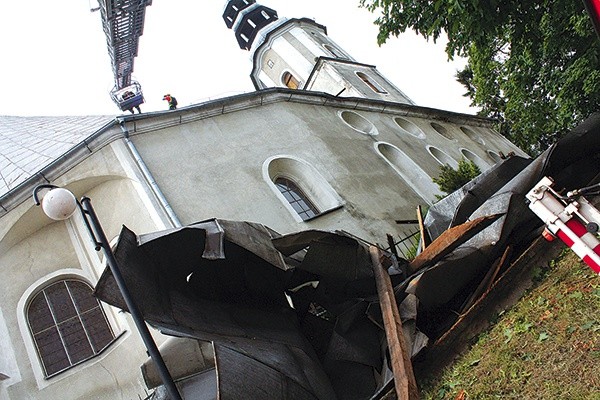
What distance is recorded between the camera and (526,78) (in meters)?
17.5

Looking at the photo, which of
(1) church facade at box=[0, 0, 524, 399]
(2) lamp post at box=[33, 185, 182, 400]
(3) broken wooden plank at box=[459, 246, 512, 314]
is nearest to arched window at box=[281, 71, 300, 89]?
(1) church facade at box=[0, 0, 524, 399]

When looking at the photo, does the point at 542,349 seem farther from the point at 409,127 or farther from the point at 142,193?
the point at 409,127

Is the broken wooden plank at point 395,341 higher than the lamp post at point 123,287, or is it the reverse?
the lamp post at point 123,287

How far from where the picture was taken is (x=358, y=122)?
18.4 meters

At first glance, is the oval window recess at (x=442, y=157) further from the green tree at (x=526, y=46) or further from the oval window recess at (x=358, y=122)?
the green tree at (x=526, y=46)

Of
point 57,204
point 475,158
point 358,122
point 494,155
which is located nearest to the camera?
point 57,204

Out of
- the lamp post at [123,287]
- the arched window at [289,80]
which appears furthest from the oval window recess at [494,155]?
the lamp post at [123,287]

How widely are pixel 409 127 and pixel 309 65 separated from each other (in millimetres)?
9881

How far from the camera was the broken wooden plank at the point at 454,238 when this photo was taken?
6.30 meters

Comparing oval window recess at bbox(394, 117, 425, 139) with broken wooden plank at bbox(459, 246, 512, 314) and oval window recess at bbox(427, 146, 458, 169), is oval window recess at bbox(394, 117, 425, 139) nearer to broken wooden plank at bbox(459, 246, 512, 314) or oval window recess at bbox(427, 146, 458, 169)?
oval window recess at bbox(427, 146, 458, 169)

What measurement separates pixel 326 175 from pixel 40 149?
791 centimetres

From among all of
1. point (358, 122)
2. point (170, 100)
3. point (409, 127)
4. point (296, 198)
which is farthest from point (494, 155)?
point (170, 100)

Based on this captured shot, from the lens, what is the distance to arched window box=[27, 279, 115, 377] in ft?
34.5

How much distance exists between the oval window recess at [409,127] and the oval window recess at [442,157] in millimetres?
847
